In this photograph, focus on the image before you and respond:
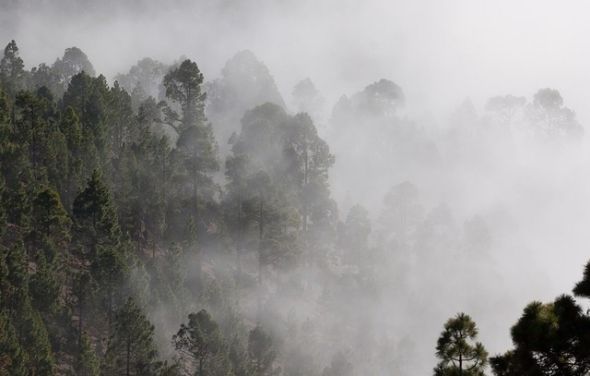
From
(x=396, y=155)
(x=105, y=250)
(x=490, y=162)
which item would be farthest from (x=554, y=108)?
(x=105, y=250)

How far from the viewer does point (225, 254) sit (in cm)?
6294

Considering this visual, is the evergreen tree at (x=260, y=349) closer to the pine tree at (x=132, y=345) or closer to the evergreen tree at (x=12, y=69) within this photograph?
the pine tree at (x=132, y=345)

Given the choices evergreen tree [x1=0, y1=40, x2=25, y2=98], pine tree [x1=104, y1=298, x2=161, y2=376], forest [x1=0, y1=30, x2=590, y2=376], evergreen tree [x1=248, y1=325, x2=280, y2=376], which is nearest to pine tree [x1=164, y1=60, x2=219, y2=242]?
forest [x1=0, y1=30, x2=590, y2=376]

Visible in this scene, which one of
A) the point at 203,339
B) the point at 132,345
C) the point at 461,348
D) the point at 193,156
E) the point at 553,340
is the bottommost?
the point at 553,340

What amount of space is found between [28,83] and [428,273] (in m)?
59.8

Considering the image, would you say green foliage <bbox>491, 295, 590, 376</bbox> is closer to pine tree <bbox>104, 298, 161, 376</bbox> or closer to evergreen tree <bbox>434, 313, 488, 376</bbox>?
evergreen tree <bbox>434, 313, 488, 376</bbox>

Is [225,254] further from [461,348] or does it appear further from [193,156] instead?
[461,348]

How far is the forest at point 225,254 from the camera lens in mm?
39969

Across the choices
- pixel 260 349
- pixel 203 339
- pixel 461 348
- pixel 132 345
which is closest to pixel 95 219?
pixel 132 345

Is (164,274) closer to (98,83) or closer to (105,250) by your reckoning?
(105,250)

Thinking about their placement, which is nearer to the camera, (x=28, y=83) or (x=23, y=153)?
(x=23, y=153)

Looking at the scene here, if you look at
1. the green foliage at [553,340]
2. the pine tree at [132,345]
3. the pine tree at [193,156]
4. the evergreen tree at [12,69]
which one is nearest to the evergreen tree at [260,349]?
the pine tree at [132,345]

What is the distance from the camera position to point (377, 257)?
77750 millimetres

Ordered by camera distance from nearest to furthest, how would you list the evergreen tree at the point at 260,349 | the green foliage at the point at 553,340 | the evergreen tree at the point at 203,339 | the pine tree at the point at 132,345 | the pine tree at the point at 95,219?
the green foliage at the point at 553,340
the pine tree at the point at 132,345
the evergreen tree at the point at 203,339
the pine tree at the point at 95,219
the evergreen tree at the point at 260,349
